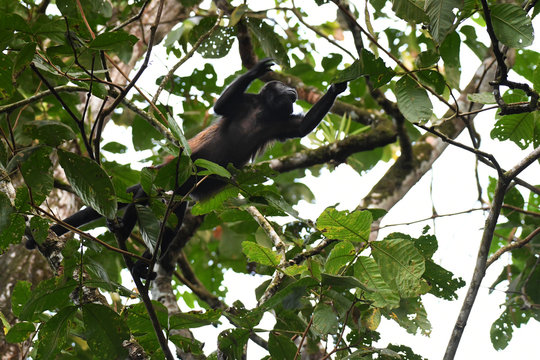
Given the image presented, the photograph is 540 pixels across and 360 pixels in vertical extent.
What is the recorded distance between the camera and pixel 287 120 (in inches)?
219

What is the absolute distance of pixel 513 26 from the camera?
8.16 ft

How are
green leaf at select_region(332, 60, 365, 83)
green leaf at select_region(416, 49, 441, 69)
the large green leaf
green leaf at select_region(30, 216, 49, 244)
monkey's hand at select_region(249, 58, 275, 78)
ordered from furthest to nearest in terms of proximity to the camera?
monkey's hand at select_region(249, 58, 275, 78) < the large green leaf < green leaf at select_region(416, 49, 441, 69) < green leaf at select_region(332, 60, 365, 83) < green leaf at select_region(30, 216, 49, 244)

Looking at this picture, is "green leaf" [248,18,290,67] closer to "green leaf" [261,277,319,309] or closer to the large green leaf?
the large green leaf

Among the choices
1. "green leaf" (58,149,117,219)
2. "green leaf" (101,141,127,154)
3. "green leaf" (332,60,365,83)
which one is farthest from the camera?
"green leaf" (101,141,127,154)

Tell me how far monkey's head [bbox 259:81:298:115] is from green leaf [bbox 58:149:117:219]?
3400 mm

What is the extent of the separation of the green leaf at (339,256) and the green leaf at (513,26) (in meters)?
1.11

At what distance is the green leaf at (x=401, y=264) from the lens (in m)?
2.44

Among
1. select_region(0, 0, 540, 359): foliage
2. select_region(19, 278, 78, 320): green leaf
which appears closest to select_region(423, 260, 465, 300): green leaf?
select_region(0, 0, 540, 359): foliage

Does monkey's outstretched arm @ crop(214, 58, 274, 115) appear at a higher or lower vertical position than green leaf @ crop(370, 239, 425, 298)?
higher

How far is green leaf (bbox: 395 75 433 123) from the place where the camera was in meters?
2.88

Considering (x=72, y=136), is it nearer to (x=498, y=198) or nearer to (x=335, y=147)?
(x=498, y=198)

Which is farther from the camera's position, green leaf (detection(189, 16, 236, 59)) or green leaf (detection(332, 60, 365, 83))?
green leaf (detection(189, 16, 236, 59))

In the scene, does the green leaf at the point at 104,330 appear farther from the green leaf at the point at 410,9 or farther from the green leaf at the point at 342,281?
the green leaf at the point at 410,9

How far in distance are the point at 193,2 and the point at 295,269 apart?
11.5ft
